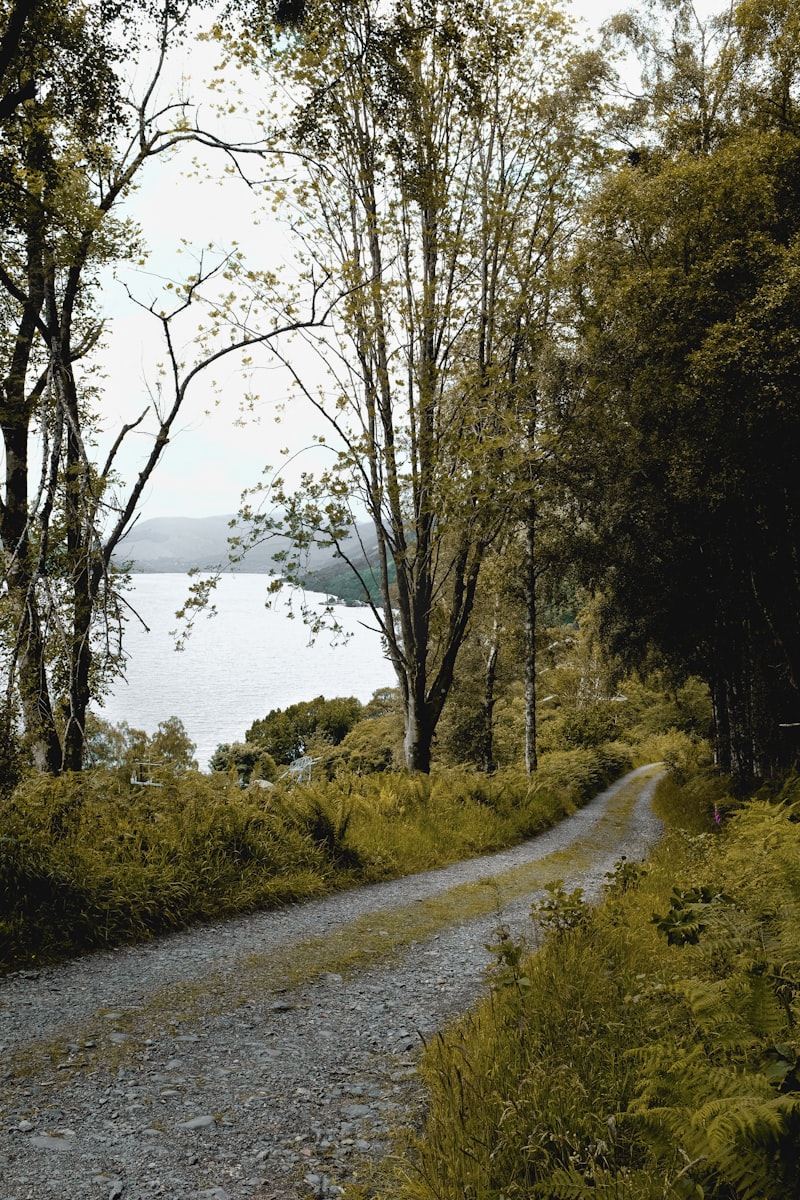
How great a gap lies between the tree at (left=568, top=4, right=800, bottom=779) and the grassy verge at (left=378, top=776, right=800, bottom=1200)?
690 cm

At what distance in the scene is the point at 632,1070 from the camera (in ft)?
10.3

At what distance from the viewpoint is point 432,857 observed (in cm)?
914

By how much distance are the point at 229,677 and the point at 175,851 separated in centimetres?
7891

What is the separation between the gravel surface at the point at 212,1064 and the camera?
2.88 m

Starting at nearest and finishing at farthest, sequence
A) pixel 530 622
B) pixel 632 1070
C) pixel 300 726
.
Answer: pixel 632 1070, pixel 530 622, pixel 300 726

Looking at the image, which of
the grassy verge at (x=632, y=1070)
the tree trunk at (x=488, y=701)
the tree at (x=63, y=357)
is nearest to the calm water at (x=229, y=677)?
the tree at (x=63, y=357)

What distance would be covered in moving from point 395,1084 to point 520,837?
8.87 m

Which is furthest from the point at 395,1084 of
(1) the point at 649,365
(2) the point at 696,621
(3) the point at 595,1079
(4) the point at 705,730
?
(4) the point at 705,730

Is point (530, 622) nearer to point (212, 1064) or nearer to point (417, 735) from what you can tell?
point (417, 735)

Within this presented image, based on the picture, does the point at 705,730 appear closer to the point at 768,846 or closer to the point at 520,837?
the point at 520,837

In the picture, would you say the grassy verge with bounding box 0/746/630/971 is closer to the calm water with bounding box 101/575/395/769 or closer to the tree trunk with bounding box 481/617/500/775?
the calm water with bounding box 101/575/395/769

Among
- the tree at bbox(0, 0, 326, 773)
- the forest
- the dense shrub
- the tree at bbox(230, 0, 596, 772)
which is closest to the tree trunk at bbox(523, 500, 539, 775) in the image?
the forest

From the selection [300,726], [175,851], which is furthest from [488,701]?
[300,726]

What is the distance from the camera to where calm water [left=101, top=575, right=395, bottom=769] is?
52.8 meters
